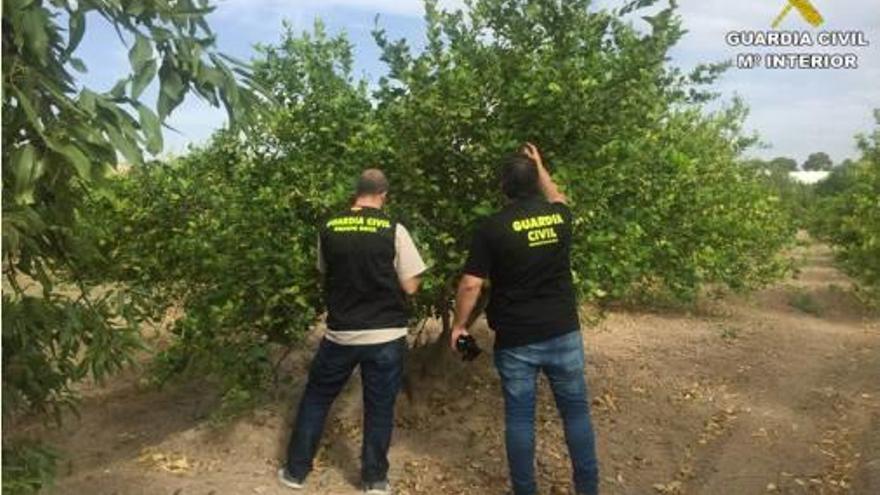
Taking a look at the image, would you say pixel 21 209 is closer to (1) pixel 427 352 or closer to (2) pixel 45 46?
(2) pixel 45 46

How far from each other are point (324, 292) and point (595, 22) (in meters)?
2.47

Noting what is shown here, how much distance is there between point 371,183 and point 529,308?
3.75 ft

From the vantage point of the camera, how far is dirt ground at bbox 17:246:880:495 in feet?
19.2

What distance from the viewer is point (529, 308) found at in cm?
494

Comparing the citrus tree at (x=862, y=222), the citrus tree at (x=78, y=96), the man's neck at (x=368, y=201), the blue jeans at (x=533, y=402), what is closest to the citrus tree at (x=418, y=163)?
the man's neck at (x=368, y=201)

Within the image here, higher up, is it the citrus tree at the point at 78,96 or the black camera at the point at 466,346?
the citrus tree at the point at 78,96

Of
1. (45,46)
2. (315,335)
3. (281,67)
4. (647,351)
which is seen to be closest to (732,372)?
(647,351)

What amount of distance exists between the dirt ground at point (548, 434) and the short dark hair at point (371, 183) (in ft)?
5.97

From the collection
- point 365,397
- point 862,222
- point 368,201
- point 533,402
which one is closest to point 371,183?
point 368,201

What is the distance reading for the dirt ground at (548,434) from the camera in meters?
5.84

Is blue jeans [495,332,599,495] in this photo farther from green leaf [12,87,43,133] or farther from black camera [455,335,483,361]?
green leaf [12,87,43,133]

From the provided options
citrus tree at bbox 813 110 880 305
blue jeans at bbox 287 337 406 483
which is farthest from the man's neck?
citrus tree at bbox 813 110 880 305

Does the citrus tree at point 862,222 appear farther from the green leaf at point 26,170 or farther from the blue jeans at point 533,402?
the green leaf at point 26,170

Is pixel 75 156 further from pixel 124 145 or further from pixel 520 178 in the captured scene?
pixel 520 178
